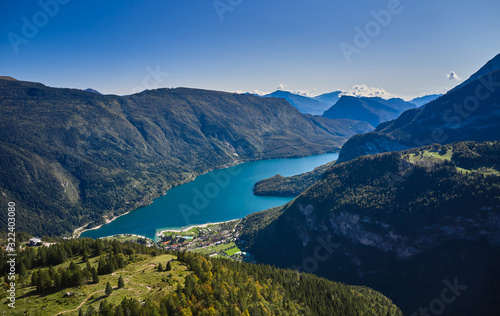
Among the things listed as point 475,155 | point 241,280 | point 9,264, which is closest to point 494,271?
point 475,155

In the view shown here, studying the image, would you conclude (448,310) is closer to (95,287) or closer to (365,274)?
(365,274)

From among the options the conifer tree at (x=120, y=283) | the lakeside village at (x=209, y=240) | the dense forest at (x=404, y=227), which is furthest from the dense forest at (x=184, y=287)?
the lakeside village at (x=209, y=240)

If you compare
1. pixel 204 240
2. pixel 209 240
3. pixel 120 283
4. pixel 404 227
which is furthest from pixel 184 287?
pixel 209 240

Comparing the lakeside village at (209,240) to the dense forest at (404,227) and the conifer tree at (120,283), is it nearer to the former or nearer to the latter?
the dense forest at (404,227)

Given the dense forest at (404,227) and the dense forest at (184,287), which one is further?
the dense forest at (404,227)

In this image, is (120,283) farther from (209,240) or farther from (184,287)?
(209,240)

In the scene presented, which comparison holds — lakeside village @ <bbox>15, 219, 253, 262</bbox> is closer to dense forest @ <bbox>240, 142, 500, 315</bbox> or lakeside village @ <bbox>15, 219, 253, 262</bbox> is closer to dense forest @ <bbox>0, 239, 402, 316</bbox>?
dense forest @ <bbox>240, 142, 500, 315</bbox>
